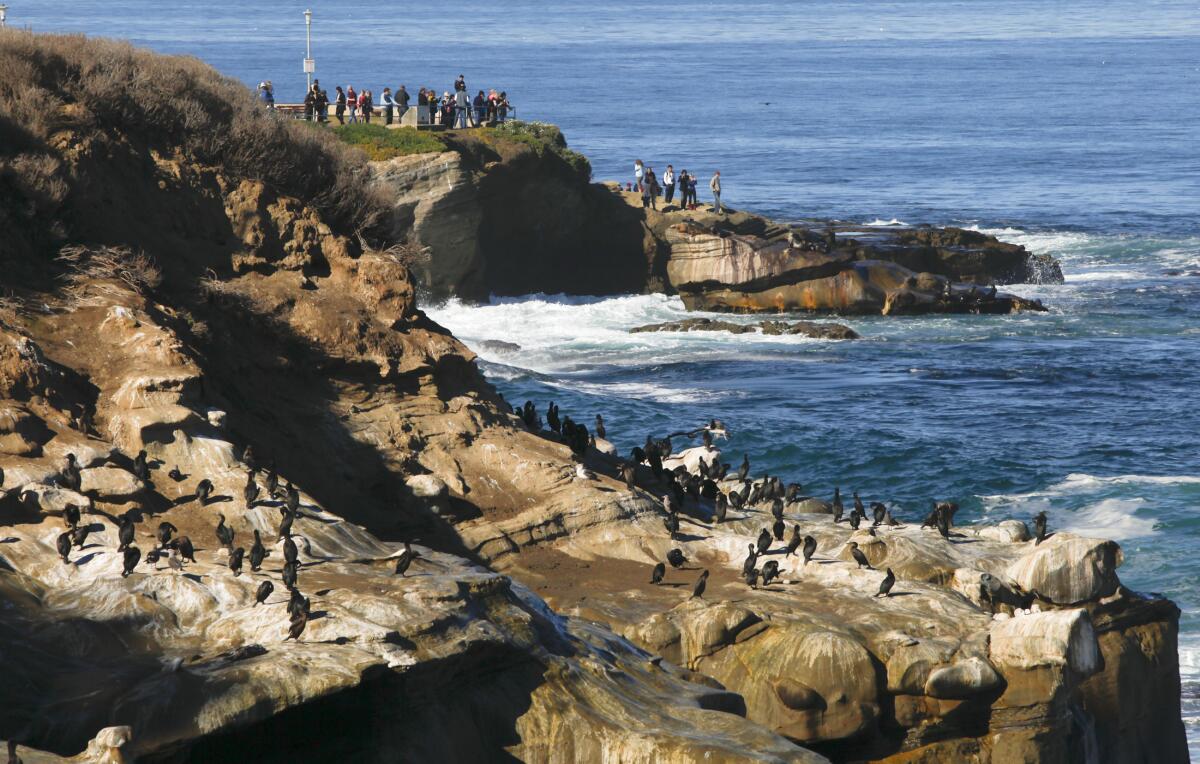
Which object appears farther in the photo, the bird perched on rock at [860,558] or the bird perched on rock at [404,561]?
the bird perched on rock at [860,558]

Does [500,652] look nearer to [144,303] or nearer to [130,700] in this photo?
[130,700]

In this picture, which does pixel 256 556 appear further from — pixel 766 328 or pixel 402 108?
pixel 402 108

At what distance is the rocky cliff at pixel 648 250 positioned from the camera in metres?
73.2

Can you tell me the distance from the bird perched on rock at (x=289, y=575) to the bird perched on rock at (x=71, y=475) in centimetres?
378

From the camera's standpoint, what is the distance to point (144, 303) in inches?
1155

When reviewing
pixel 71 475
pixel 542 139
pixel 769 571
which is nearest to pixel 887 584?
pixel 769 571

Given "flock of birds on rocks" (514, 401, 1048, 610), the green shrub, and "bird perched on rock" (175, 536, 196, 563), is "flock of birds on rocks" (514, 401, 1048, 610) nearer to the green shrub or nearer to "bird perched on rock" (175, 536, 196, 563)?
"bird perched on rock" (175, 536, 196, 563)

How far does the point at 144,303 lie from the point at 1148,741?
1864 cm

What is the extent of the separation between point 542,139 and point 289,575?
60.1 m

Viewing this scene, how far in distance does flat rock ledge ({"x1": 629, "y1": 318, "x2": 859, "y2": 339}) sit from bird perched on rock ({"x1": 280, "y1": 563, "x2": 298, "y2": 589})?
4894 centimetres

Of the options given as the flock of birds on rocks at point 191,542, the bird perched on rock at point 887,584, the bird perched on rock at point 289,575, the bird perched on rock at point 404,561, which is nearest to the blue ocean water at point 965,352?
the bird perched on rock at point 887,584

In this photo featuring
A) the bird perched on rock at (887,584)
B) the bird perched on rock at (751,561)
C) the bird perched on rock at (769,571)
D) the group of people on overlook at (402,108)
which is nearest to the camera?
the bird perched on rock at (887,584)

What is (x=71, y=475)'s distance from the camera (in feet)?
81.6

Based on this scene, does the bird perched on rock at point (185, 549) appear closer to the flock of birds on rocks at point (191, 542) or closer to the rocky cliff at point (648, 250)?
the flock of birds on rocks at point (191, 542)
